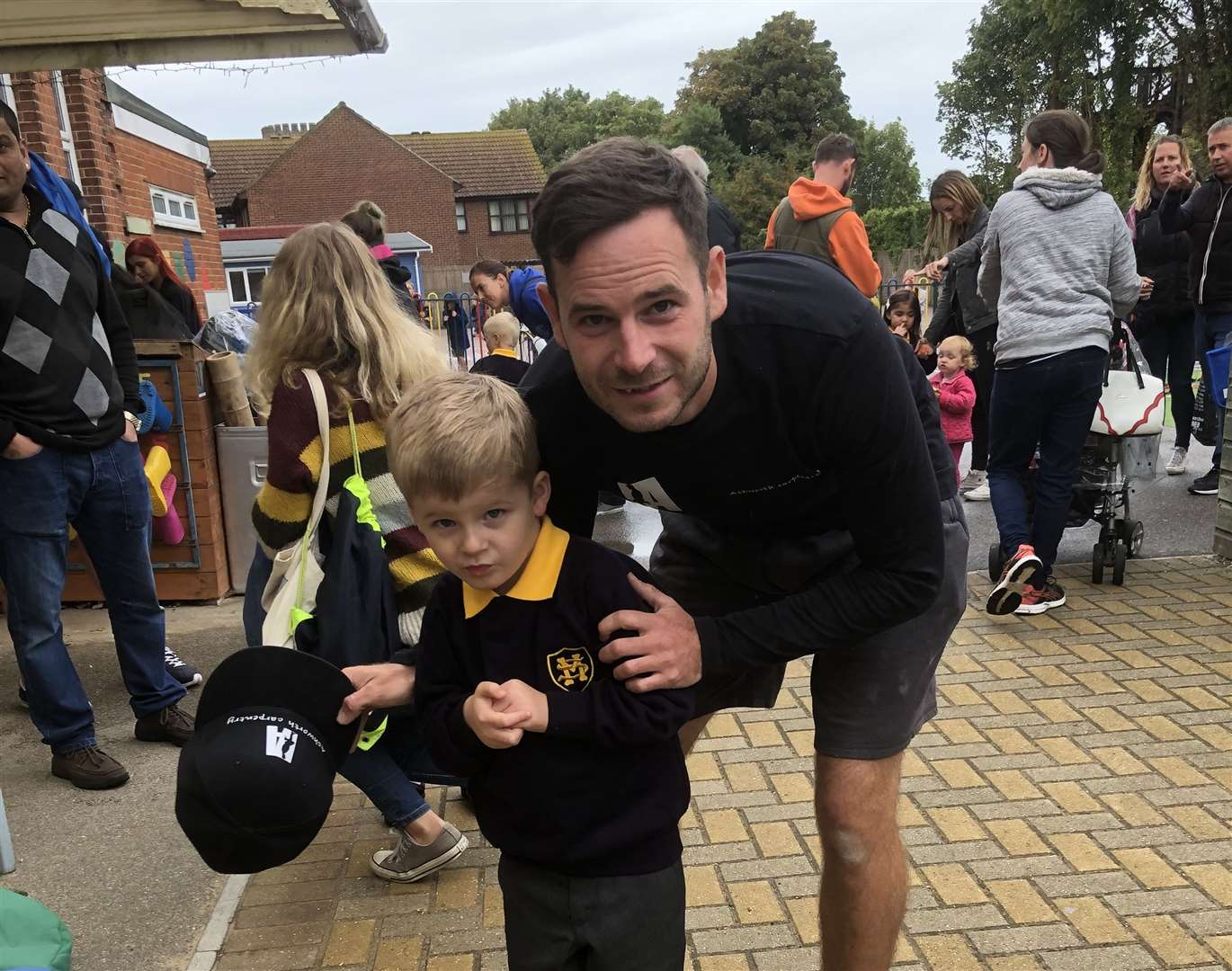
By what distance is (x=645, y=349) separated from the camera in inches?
64.6

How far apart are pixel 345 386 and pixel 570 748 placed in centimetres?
149

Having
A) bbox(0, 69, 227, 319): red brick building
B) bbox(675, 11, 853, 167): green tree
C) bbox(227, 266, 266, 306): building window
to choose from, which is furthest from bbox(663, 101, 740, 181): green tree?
bbox(0, 69, 227, 319): red brick building

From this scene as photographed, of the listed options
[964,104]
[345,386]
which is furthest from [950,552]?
[964,104]

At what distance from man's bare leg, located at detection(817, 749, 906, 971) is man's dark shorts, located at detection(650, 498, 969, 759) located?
0.05m

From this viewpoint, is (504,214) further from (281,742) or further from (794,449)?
(281,742)

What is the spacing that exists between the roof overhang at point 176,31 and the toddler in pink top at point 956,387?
12.7 ft

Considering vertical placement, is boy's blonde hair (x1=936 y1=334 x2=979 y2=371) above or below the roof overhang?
below

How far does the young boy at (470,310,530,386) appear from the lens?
5.21 metres

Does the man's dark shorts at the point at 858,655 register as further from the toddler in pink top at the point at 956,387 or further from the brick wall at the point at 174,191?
the brick wall at the point at 174,191

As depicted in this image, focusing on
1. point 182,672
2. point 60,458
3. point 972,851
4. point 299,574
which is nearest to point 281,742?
point 299,574

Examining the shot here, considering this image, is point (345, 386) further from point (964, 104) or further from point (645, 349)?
point (964, 104)

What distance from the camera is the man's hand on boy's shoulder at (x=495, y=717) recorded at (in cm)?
162

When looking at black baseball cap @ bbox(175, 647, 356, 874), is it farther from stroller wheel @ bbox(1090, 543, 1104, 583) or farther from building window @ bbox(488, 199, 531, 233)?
building window @ bbox(488, 199, 531, 233)

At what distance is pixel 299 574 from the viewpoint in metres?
2.69
